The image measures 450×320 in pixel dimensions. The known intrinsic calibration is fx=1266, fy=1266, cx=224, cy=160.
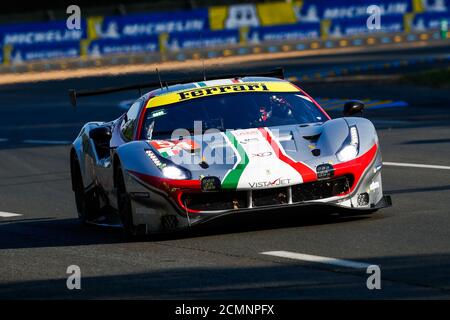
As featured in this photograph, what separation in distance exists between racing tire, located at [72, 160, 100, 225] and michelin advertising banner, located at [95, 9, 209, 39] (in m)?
33.3

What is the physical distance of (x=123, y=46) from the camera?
45.1m

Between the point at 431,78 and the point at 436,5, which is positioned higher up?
the point at 431,78

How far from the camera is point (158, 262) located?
29.3 feet

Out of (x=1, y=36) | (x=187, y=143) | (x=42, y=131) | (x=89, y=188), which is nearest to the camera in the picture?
(x=187, y=143)

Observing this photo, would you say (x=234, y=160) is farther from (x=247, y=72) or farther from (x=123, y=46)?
(x=123, y=46)

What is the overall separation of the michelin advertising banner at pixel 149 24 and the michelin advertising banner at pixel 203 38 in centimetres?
33

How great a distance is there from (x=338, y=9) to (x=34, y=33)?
11512 millimetres

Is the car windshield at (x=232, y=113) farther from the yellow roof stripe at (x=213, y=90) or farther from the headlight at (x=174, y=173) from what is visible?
the headlight at (x=174, y=173)

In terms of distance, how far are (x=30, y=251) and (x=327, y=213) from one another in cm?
237

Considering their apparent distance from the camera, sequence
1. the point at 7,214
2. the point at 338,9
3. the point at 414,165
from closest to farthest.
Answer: the point at 7,214 < the point at 414,165 < the point at 338,9

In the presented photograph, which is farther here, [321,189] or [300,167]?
[321,189]

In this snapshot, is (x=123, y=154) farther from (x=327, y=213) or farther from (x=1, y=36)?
A: (x=1, y=36)

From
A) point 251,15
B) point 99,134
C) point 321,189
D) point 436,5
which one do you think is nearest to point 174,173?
point 321,189
